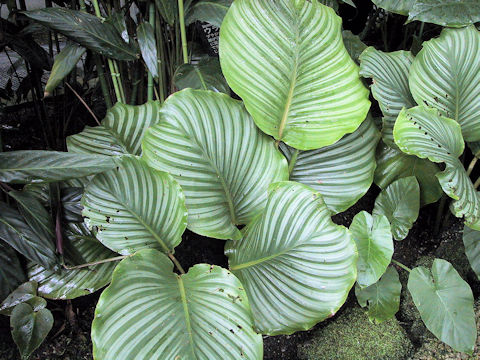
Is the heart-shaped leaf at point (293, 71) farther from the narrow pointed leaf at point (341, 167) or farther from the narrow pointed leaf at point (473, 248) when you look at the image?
the narrow pointed leaf at point (473, 248)

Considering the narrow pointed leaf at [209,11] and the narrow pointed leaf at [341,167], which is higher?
the narrow pointed leaf at [209,11]

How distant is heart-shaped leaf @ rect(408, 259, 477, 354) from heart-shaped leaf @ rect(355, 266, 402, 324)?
0.11 meters

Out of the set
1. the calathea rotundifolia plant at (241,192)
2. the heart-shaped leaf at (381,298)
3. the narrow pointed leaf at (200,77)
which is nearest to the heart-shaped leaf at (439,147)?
the calathea rotundifolia plant at (241,192)

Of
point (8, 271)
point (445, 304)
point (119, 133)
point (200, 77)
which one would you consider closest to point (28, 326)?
point (8, 271)

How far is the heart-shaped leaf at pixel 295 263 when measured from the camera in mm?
932

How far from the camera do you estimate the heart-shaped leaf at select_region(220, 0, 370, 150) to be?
3.52 feet

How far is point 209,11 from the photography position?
1236mm

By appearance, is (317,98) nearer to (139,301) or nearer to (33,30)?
(139,301)

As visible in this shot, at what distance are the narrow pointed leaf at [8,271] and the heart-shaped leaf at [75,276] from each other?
0.06 metres

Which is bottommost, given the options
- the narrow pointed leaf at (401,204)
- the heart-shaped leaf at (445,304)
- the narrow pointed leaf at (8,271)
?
the heart-shaped leaf at (445,304)

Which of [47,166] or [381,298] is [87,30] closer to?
[47,166]

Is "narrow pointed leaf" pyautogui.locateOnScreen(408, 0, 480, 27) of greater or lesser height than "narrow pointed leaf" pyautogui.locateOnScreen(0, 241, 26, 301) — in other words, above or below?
above

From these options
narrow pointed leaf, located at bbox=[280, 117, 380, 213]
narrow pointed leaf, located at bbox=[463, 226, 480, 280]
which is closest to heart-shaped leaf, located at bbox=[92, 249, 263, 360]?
narrow pointed leaf, located at bbox=[280, 117, 380, 213]

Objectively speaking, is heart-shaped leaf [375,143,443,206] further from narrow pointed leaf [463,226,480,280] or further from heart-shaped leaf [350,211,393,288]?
heart-shaped leaf [350,211,393,288]
